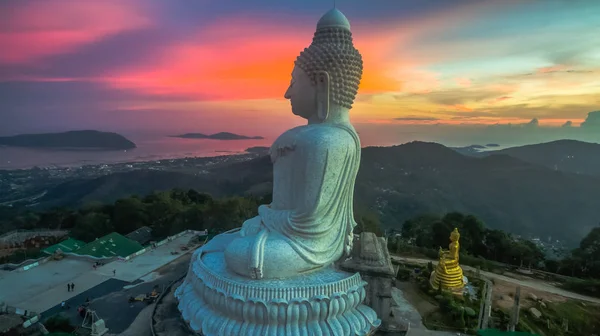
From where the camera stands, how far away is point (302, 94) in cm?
957

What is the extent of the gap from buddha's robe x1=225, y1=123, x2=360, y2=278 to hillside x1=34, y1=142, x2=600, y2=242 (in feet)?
65.9

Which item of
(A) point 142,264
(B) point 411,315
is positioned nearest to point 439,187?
(B) point 411,315

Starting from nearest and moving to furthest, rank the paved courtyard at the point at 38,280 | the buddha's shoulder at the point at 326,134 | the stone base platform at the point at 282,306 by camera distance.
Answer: the stone base platform at the point at 282,306 < the buddha's shoulder at the point at 326,134 < the paved courtyard at the point at 38,280

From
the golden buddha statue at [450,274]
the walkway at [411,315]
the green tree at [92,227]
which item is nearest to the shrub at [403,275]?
the golden buddha statue at [450,274]

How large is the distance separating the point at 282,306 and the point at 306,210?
2.16m

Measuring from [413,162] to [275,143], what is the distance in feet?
115

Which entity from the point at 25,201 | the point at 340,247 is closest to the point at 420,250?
the point at 340,247

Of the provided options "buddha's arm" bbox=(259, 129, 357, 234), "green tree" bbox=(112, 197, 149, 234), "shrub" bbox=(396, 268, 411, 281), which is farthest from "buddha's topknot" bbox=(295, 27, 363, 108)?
"green tree" bbox=(112, 197, 149, 234)

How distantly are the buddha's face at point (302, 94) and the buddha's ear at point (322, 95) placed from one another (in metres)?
0.15

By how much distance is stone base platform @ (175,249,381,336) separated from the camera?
7.56 meters

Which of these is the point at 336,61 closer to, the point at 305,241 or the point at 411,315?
the point at 305,241

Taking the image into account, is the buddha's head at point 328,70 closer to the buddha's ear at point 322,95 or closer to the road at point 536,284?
the buddha's ear at point 322,95

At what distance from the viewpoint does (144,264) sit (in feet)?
53.5

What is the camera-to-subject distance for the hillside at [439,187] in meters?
31.6
